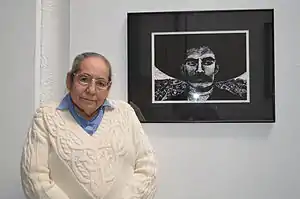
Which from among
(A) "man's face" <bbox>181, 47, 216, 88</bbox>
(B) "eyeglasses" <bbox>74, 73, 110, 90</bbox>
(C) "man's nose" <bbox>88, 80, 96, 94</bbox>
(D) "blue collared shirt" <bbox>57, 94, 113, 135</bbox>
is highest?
(A) "man's face" <bbox>181, 47, 216, 88</bbox>

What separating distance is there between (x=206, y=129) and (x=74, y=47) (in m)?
0.80

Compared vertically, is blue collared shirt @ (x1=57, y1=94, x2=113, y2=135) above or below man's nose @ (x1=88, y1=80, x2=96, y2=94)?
below

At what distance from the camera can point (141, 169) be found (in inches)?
63.9

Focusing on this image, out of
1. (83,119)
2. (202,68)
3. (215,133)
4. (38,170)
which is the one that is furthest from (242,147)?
(38,170)

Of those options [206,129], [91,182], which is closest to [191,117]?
[206,129]

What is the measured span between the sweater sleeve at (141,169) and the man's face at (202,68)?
56 cm

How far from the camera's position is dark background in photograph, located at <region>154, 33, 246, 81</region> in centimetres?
212

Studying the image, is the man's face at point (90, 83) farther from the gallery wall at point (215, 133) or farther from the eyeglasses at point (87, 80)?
the gallery wall at point (215, 133)
